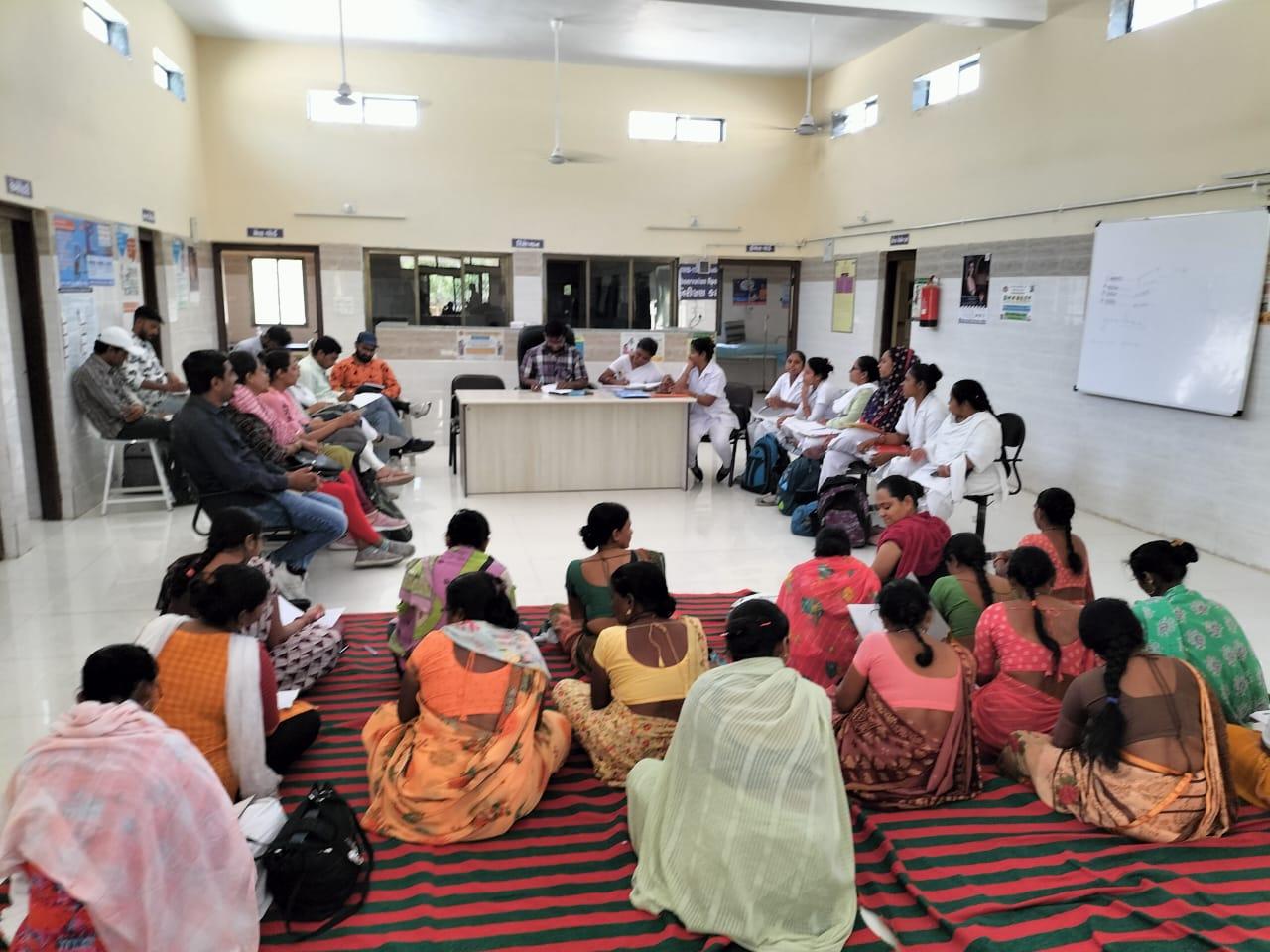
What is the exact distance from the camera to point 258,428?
4641 mm

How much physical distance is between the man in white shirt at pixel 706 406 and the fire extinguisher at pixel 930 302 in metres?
2.47

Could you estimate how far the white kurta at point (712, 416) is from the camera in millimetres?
7715

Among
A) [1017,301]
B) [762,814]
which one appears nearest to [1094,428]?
[1017,301]

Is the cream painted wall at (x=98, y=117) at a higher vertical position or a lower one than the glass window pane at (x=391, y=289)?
higher

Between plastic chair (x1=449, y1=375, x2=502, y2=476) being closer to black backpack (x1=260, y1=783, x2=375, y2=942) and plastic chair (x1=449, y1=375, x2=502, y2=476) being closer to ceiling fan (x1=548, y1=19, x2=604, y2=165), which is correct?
ceiling fan (x1=548, y1=19, x2=604, y2=165)

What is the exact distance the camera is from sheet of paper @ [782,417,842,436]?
648 centimetres

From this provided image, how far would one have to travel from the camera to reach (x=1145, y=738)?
2.49 metres

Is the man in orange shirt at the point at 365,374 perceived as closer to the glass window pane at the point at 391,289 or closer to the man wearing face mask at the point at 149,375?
the man wearing face mask at the point at 149,375

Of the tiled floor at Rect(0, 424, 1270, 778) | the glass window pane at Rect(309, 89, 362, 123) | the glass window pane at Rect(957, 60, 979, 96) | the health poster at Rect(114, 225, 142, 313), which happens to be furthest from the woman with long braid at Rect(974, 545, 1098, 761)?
the glass window pane at Rect(309, 89, 362, 123)

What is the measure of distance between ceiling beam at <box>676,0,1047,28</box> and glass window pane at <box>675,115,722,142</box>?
3.84m

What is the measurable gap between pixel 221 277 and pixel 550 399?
556 cm

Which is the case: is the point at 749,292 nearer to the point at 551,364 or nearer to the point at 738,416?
the point at 738,416

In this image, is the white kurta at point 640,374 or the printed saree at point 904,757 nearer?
the printed saree at point 904,757

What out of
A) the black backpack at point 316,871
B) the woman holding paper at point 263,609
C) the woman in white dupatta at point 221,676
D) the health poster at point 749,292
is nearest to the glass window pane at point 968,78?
the health poster at point 749,292
